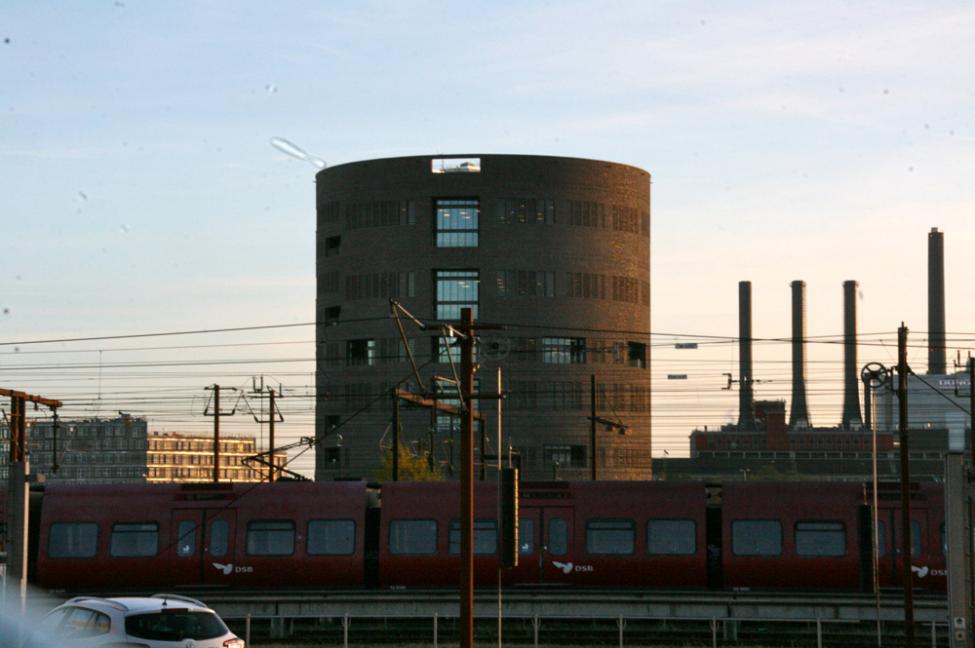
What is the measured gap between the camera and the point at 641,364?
11838cm

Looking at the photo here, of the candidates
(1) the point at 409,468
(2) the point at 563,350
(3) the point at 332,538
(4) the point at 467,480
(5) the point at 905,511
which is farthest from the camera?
(2) the point at 563,350

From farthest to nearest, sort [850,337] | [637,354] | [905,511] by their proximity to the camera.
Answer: [850,337]
[637,354]
[905,511]

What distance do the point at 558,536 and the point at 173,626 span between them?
19683 millimetres

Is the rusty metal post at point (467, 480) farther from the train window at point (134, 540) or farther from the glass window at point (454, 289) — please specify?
the glass window at point (454, 289)

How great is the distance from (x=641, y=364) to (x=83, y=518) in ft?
267

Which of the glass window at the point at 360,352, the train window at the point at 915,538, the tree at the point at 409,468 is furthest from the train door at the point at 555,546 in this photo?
the glass window at the point at 360,352

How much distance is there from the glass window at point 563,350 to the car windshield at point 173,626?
92704 millimetres

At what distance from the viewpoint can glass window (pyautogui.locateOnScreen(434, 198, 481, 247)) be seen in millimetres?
115125

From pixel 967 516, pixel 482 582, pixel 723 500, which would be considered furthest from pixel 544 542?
pixel 967 516

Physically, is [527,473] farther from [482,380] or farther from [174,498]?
[174,498]

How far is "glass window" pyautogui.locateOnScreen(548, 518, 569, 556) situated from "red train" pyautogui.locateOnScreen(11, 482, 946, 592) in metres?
0.04

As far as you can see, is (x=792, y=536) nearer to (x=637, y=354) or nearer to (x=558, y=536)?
(x=558, y=536)

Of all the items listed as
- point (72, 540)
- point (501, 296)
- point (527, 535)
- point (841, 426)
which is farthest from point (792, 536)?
point (841, 426)

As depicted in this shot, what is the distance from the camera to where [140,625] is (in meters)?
20.5
